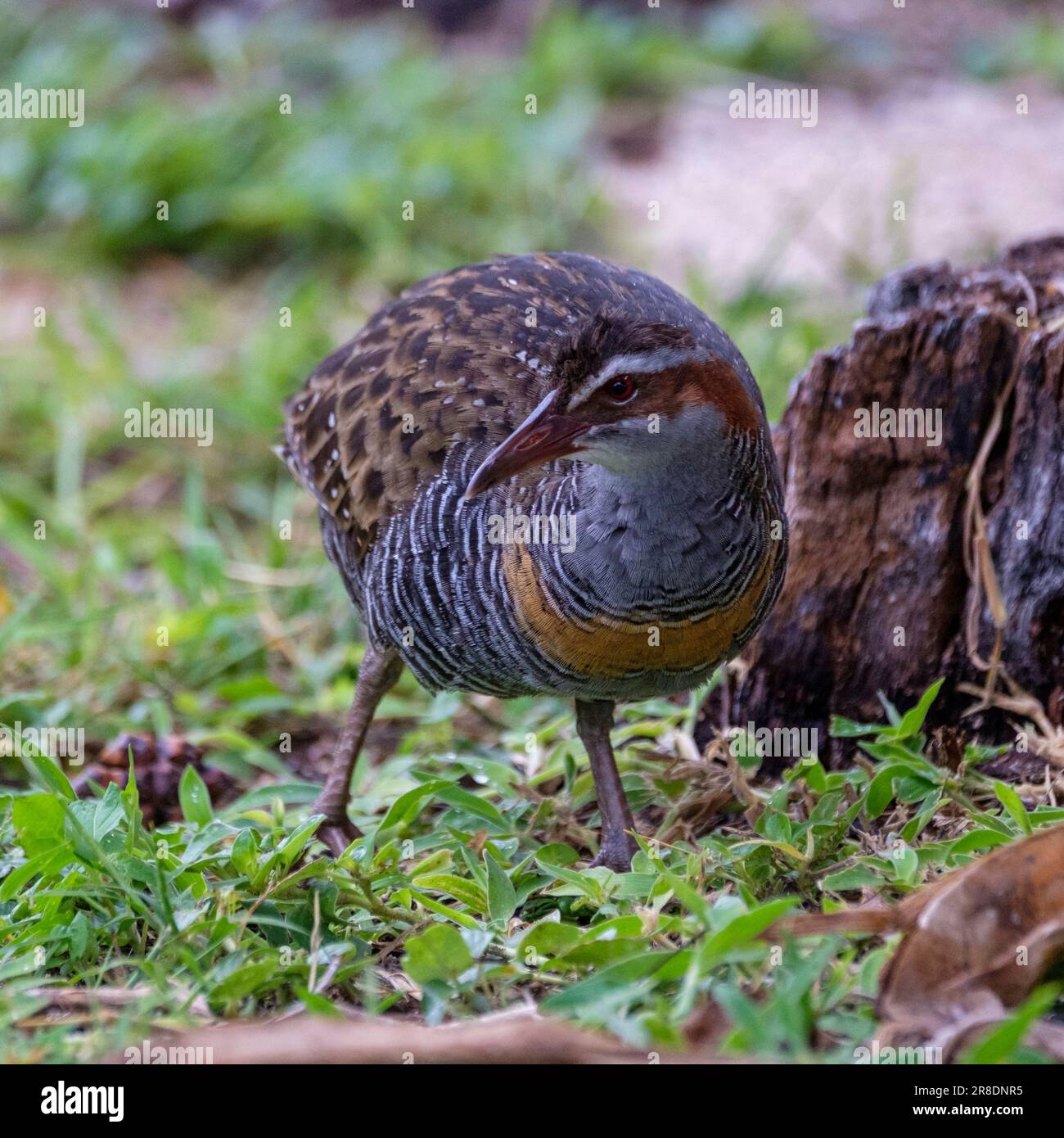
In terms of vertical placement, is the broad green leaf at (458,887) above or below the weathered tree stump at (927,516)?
below

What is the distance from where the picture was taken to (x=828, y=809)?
13.0ft

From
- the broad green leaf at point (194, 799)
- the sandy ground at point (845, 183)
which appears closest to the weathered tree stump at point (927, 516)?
the broad green leaf at point (194, 799)

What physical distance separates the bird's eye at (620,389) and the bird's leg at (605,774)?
3.38ft

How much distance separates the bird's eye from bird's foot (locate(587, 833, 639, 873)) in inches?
49.1

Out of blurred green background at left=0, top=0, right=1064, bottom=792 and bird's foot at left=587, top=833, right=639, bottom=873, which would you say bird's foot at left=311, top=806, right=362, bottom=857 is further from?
bird's foot at left=587, top=833, right=639, bottom=873

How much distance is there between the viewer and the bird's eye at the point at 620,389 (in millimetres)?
3568

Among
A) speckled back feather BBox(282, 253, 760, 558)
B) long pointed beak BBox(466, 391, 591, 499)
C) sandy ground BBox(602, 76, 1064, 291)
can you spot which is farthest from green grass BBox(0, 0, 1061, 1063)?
long pointed beak BBox(466, 391, 591, 499)

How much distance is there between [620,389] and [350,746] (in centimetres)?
173

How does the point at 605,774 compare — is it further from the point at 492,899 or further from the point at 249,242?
the point at 249,242

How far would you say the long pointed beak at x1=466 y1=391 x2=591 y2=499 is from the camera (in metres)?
3.62

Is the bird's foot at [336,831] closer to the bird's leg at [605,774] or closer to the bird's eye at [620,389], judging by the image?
A: the bird's leg at [605,774]

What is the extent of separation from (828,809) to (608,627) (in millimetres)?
777

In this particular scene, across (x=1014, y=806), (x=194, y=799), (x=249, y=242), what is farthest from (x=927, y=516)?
(x=249, y=242)
